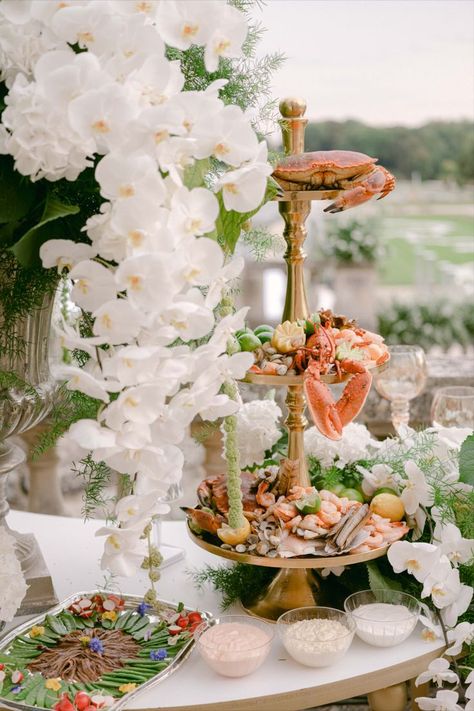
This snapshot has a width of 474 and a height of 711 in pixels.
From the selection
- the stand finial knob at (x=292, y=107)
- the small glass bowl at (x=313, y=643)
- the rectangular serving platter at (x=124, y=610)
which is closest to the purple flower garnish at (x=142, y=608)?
the rectangular serving platter at (x=124, y=610)

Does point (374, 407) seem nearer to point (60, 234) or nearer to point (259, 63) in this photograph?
point (259, 63)

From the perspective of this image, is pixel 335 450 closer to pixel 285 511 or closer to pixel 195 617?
pixel 285 511

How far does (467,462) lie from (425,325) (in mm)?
3957

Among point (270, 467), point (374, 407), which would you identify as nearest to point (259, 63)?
point (270, 467)

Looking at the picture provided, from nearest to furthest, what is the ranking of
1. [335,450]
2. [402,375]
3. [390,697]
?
[390,697]
[335,450]
[402,375]

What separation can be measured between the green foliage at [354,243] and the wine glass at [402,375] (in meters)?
4.45

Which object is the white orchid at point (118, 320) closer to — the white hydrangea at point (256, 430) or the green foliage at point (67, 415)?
the green foliage at point (67, 415)

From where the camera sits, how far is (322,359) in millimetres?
1374

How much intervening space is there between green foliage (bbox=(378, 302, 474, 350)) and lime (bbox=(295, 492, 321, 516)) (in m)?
3.78

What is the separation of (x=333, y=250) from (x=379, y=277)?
0.51m

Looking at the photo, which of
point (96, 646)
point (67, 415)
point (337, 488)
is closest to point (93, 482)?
point (67, 415)

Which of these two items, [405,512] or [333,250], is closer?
[405,512]

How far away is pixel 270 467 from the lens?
160 centimetres

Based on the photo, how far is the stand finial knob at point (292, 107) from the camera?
1408mm
